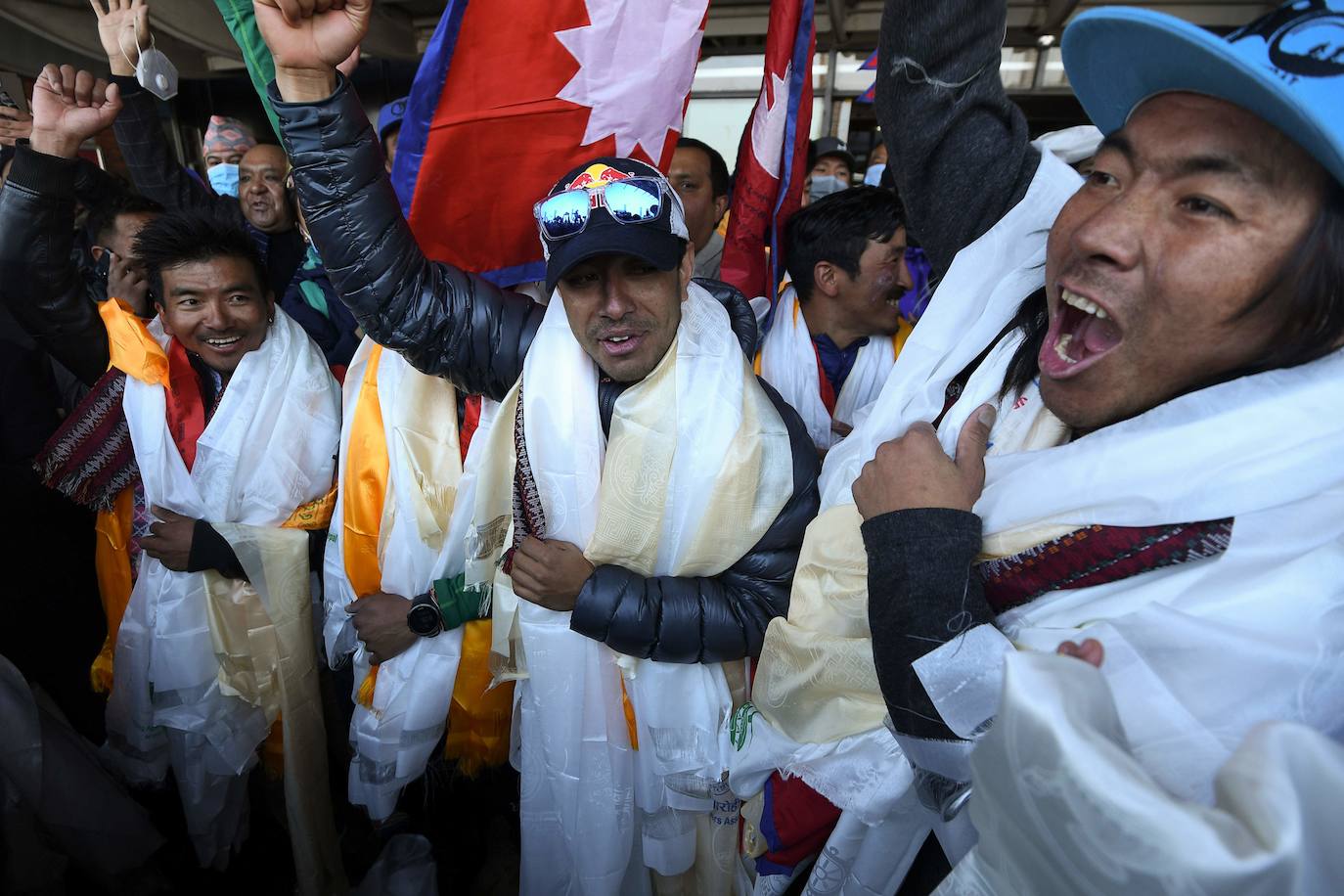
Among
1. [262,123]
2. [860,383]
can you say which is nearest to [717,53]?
[262,123]

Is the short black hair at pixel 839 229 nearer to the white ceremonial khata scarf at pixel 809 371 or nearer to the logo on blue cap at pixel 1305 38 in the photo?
the white ceremonial khata scarf at pixel 809 371

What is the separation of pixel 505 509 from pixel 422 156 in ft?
2.93

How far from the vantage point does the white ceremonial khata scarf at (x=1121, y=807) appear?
0.48 metres

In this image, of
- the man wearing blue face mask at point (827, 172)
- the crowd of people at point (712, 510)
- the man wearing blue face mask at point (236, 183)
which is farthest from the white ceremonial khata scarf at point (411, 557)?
the man wearing blue face mask at point (827, 172)

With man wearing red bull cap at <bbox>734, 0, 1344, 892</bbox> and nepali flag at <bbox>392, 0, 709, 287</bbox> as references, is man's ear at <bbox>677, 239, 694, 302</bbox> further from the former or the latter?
man wearing red bull cap at <bbox>734, 0, 1344, 892</bbox>

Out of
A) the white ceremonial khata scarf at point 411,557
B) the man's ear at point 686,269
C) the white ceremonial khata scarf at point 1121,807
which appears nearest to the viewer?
the white ceremonial khata scarf at point 1121,807

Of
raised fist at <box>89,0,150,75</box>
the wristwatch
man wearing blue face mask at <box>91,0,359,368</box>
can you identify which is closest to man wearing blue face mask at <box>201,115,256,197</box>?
man wearing blue face mask at <box>91,0,359,368</box>

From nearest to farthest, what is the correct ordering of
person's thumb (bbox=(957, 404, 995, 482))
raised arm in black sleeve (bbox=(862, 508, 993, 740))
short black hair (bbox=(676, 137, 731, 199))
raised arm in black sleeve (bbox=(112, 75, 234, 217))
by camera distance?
raised arm in black sleeve (bbox=(862, 508, 993, 740)), person's thumb (bbox=(957, 404, 995, 482)), raised arm in black sleeve (bbox=(112, 75, 234, 217)), short black hair (bbox=(676, 137, 731, 199))

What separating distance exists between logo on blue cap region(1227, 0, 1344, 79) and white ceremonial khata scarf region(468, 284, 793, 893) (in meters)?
0.93

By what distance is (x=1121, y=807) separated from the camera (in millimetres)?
527

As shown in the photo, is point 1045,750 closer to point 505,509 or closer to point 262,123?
point 505,509

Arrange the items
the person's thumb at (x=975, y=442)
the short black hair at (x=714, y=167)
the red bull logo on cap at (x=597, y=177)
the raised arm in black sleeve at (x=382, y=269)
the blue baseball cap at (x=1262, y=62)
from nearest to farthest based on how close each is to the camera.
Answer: the blue baseball cap at (x=1262, y=62) < the person's thumb at (x=975, y=442) < the raised arm in black sleeve at (x=382, y=269) < the red bull logo on cap at (x=597, y=177) < the short black hair at (x=714, y=167)

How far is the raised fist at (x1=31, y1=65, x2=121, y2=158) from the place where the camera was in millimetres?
1805

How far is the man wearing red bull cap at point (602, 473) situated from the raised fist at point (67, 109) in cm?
100
